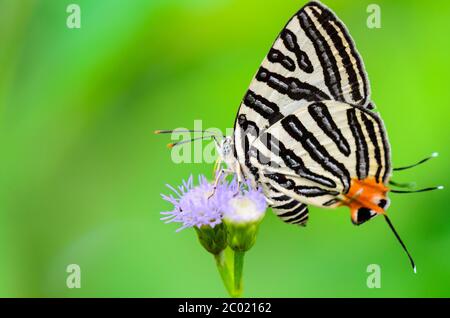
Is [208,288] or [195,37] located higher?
[195,37]

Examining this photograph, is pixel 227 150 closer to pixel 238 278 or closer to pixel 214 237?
pixel 214 237

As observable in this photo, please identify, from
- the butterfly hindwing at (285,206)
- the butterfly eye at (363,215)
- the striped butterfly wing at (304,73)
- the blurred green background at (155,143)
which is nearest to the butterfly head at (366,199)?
the butterfly eye at (363,215)

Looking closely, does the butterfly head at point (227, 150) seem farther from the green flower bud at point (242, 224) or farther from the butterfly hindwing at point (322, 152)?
the green flower bud at point (242, 224)

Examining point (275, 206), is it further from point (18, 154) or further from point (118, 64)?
point (18, 154)

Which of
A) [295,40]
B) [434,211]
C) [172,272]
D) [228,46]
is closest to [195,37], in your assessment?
[228,46]

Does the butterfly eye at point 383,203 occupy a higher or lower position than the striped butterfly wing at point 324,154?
lower

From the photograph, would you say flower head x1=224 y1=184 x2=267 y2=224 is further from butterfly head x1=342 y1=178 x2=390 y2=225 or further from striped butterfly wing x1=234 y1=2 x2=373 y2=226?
butterfly head x1=342 y1=178 x2=390 y2=225
